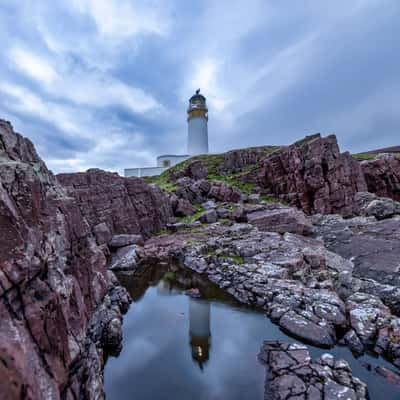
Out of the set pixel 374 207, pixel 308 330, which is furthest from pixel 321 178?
pixel 308 330

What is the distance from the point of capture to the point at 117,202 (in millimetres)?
22938

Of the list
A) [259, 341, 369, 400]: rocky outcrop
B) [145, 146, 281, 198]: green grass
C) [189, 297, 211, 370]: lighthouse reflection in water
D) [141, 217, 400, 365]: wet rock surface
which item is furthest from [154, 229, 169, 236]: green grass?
[259, 341, 369, 400]: rocky outcrop

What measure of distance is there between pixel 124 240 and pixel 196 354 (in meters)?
14.9

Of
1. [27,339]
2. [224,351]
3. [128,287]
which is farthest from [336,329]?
[128,287]

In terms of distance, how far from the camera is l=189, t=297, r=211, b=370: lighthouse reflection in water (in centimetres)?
775

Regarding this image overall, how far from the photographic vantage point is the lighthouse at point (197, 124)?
57562 mm

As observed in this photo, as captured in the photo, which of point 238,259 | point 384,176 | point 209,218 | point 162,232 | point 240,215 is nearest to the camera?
point 238,259

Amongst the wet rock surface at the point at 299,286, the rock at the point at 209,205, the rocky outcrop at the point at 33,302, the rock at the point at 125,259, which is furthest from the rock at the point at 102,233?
the rocky outcrop at the point at 33,302

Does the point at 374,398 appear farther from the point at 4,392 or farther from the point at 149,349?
the point at 4,392

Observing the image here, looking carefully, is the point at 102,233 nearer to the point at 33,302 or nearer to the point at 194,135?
the point at 33,302

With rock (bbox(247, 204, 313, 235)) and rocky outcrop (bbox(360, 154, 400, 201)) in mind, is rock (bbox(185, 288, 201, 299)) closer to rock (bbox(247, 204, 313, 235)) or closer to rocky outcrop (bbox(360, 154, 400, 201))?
rock (bbox(247, 204, 313, 235))

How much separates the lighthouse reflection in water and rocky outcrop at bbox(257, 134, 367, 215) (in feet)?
75.6

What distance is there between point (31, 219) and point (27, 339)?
1932 millimetres

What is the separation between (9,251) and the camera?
3361mm
